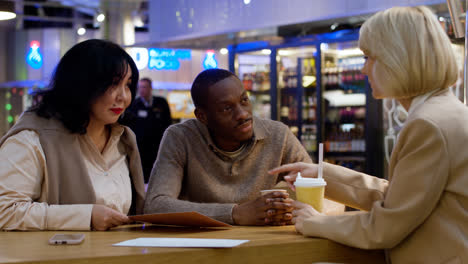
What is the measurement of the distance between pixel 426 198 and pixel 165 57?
351 inches

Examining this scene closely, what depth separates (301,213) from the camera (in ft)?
5.51

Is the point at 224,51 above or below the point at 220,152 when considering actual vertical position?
above

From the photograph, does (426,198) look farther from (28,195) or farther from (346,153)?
(346,153)

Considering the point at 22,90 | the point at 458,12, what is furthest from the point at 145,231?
the point at 22,90

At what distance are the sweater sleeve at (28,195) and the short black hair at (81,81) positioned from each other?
15cm

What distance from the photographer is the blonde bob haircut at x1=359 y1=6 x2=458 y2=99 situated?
1456 mm

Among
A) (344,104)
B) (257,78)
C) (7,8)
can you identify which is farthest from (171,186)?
(257,78)

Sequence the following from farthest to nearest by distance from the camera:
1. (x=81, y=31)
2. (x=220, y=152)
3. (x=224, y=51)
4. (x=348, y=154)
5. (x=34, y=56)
Answer: (x=34, y=56), (x=81, y=31), (x=224, y=51), (x=348, y=154), (x=220, y=152)

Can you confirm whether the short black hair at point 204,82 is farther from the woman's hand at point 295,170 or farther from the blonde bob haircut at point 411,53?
the blonde bob haircut at point 411,53

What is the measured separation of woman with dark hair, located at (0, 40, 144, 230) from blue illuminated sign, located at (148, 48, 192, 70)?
7.72m

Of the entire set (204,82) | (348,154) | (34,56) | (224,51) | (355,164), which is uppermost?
(34,56)

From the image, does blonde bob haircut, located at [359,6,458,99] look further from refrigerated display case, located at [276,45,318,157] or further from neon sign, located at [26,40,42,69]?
neon sign, located at [26,40,42,69]

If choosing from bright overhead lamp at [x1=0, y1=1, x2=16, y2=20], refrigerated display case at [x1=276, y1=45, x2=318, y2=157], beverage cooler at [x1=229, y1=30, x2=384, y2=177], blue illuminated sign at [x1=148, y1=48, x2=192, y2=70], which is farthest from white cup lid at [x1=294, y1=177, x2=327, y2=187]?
blue illuminated sign at [x1=148, y1=48, x2=192, y2=70]

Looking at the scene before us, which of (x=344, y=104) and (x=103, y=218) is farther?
(x=344, y=104)
